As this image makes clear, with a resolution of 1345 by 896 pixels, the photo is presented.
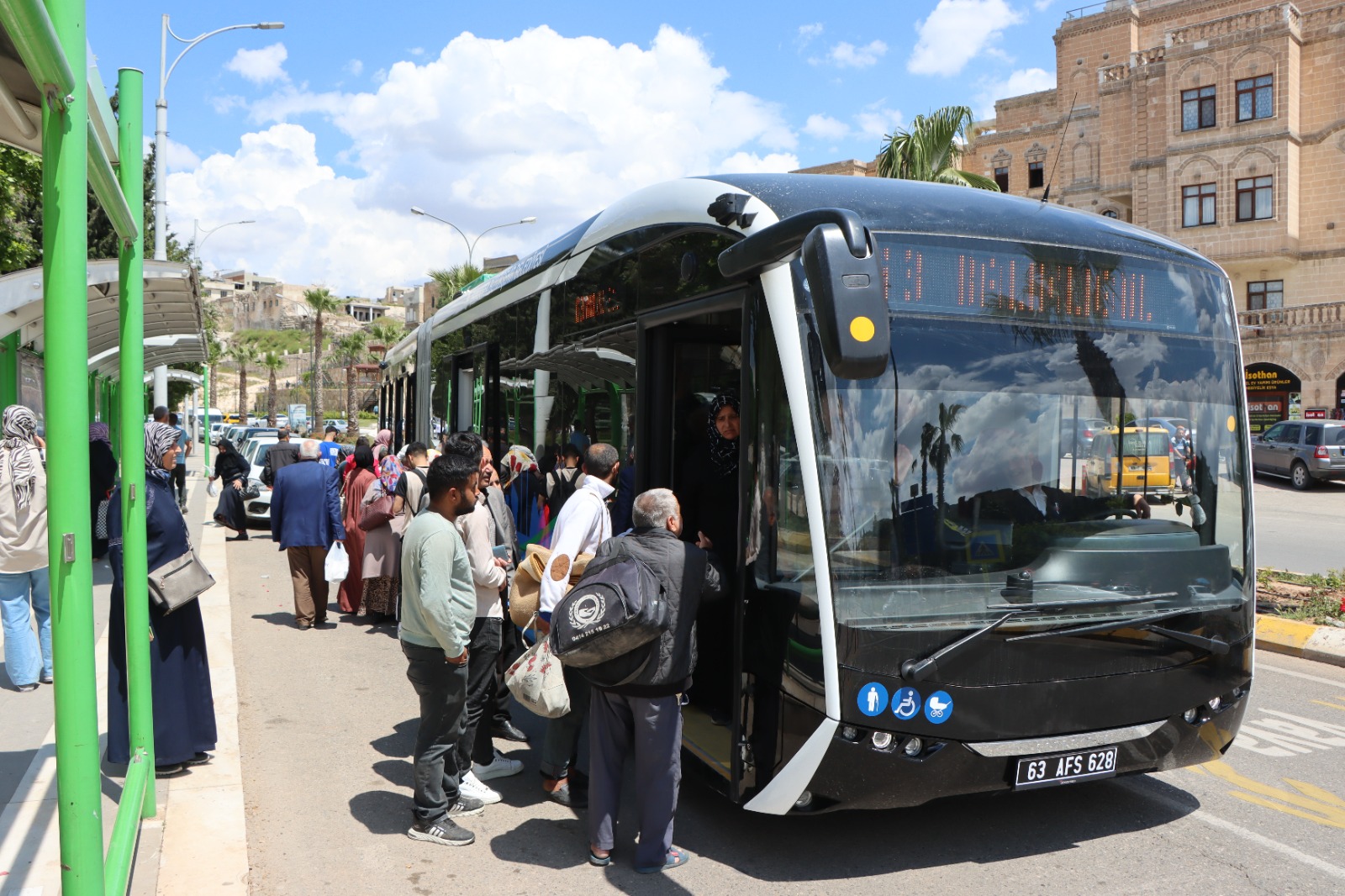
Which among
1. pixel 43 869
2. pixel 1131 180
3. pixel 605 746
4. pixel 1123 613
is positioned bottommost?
pixel 43 869

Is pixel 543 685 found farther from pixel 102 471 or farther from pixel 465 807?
pixel 102 471

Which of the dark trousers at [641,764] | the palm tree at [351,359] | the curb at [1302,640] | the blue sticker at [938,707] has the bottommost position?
the curb at [1302,640]

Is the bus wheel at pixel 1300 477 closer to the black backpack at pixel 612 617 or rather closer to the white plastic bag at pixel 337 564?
the white plastic bag at pixel 337 564

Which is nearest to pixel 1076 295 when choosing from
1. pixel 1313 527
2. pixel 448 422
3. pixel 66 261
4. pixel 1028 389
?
pixel 1028 389

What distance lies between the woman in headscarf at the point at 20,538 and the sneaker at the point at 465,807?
349cm

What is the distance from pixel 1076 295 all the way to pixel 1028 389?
1.72ft

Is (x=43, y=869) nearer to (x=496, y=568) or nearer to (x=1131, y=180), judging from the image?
(x=496, y=568)

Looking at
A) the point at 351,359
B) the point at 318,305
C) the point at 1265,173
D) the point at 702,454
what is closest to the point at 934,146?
the point at 702,454

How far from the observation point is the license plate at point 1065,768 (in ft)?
14.5

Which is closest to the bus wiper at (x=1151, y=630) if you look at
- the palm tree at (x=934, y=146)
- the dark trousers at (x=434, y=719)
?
the dark trousers at (x=434, y=719)

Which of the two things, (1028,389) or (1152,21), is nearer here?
(1028,389)

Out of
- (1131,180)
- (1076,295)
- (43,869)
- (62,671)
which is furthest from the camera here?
(1131,180)

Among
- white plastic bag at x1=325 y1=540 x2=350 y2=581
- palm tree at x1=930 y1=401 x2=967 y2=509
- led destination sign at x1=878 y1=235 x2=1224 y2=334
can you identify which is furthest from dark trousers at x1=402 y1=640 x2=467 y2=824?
white plastic bag at x1=325 y1=540 x2=350 y2=581

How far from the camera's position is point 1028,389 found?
461cm
